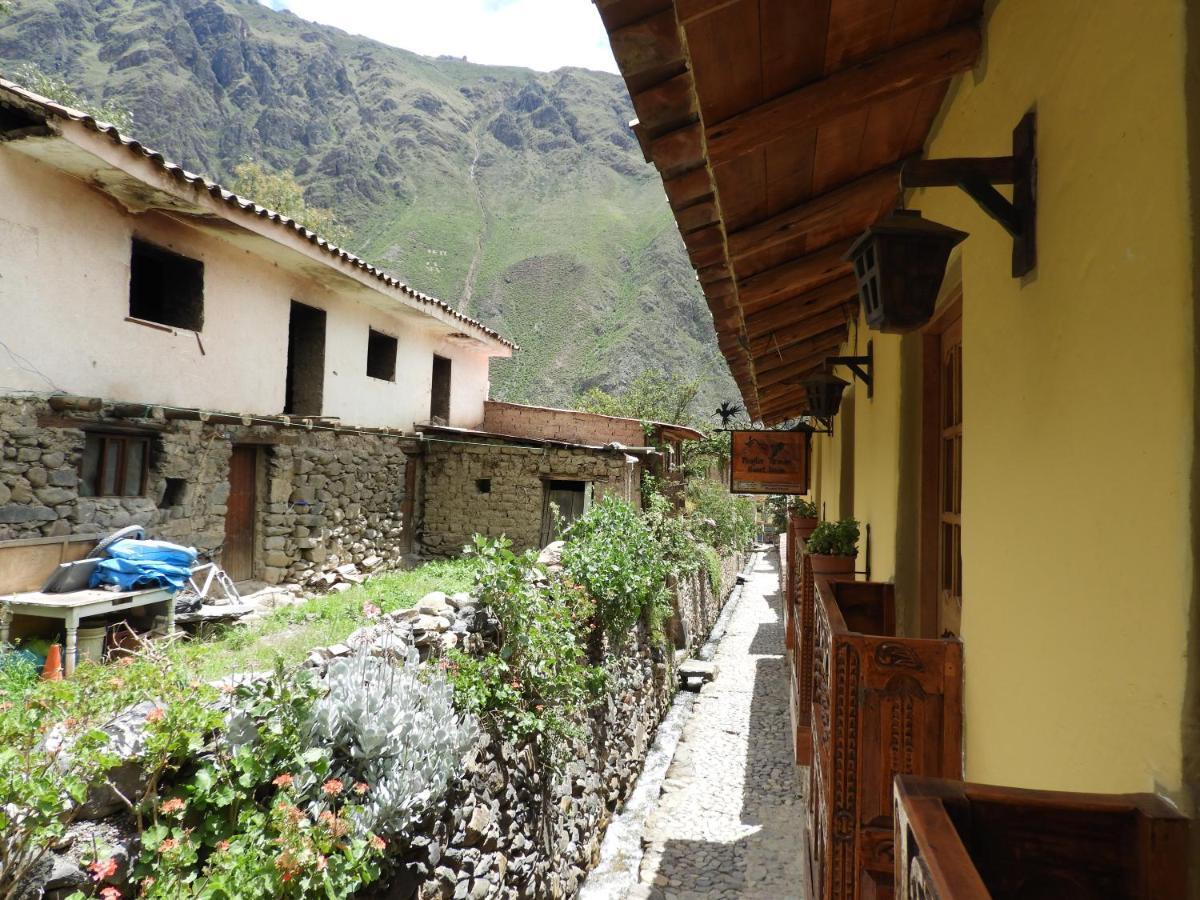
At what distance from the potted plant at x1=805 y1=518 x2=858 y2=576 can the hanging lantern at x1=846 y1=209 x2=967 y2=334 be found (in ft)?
8.40

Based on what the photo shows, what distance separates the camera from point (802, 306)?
4914mm

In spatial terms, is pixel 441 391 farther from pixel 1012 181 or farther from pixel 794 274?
pixel 1012 181

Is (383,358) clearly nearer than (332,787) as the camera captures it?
No

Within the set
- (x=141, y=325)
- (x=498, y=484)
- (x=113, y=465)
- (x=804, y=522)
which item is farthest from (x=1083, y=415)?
(x=498, y=484)

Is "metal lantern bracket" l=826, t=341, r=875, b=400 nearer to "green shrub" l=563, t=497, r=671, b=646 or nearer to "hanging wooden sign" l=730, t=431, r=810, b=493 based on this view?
"hanging wooden sign" l=730, t=431, r=810, b=493

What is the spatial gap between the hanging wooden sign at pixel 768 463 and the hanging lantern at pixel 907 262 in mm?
5305

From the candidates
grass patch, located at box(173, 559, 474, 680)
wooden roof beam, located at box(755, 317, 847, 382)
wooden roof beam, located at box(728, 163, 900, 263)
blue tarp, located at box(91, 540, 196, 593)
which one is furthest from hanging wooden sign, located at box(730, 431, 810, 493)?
blue tarp, located at box(91, 540, 196, 593)

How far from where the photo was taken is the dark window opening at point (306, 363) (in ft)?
33.2

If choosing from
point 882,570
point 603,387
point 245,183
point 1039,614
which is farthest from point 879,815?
point 603,387

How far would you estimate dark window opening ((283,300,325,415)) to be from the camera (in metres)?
10.1

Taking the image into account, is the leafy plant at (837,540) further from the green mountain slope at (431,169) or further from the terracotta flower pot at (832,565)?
the green mountain slope at (431,169)

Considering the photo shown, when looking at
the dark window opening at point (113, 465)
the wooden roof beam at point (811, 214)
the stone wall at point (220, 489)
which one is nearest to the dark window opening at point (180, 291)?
the stone wall at point (220, 489)

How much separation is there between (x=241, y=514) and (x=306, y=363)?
2.55 m

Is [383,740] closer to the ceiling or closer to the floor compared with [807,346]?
closer to the floor
